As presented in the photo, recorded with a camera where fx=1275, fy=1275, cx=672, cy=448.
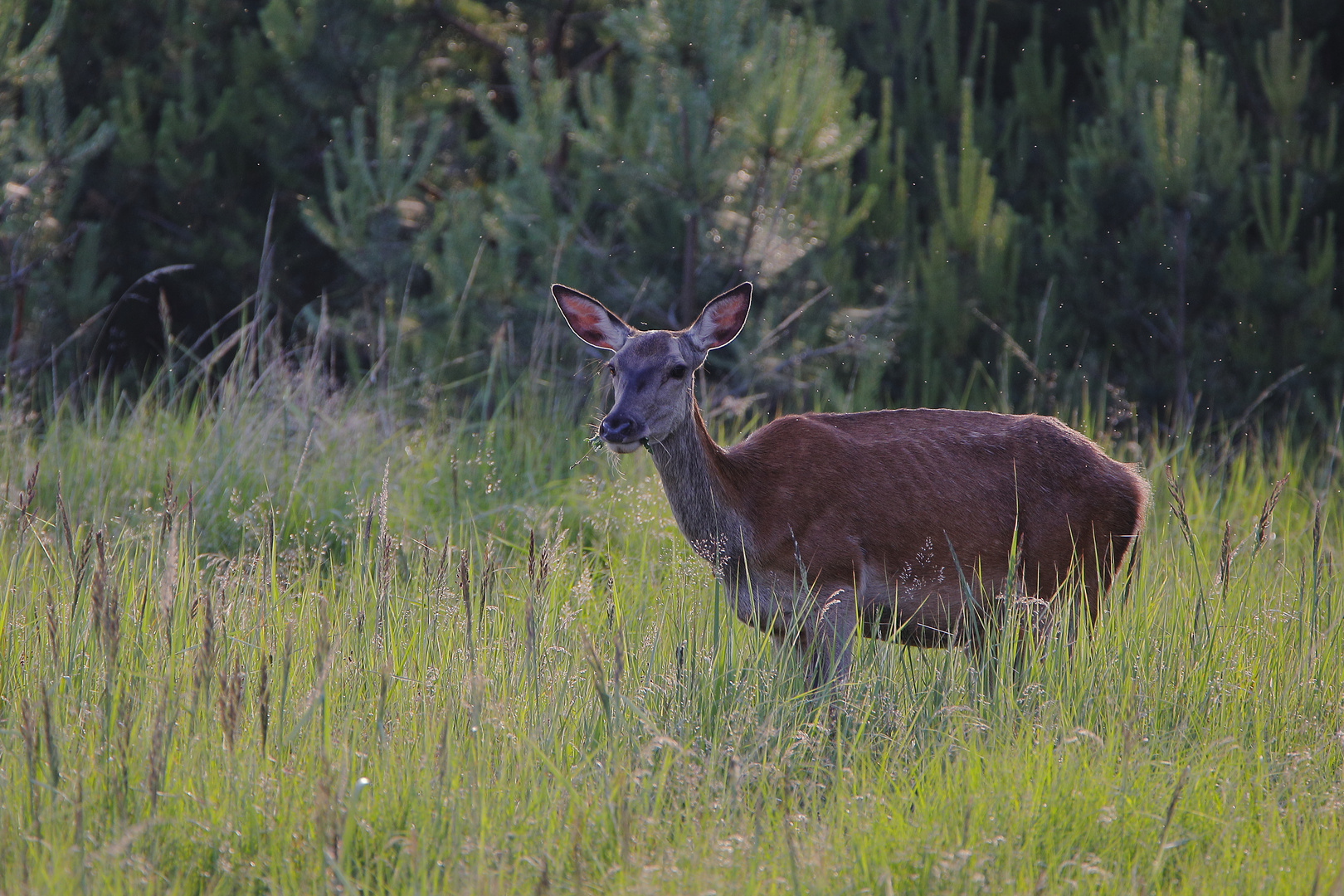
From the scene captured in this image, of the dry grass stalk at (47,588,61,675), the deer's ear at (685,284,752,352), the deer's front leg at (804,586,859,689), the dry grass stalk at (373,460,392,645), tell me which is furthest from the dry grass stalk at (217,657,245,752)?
the deer's ear at (685,284,752,352)

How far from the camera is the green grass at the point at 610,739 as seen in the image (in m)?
2.81

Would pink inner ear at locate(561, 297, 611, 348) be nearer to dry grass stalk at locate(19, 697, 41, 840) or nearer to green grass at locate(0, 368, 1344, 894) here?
green grass at locate(0, 368, 1344, 894)

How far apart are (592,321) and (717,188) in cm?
268

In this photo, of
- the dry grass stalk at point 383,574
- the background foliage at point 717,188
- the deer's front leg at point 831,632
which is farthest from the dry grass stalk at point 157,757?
the background foliage at point 717,188

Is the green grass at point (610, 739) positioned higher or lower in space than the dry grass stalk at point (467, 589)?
lower

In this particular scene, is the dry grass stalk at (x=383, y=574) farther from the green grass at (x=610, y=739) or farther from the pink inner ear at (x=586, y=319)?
the pink inner ear at (x=586, y=319)

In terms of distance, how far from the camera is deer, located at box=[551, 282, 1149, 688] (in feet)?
15.1

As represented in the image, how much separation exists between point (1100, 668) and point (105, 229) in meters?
9.34

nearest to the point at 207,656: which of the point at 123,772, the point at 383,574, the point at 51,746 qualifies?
the point at 51,746

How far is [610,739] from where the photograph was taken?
332 cm

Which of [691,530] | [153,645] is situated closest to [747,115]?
[691,530]

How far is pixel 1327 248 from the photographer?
29.9 ft

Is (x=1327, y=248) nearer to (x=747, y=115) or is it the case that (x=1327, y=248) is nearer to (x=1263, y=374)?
(x=1263, y=374)

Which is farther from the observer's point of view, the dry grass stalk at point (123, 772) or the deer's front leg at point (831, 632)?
the deer's front leg at point (831, 632)
